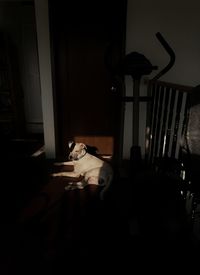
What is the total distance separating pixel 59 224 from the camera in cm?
168

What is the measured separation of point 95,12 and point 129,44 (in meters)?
0.54

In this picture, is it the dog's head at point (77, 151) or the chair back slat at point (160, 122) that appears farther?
the dog's head at point (77, 151)

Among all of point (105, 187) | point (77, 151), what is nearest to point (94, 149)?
point (77, 151)

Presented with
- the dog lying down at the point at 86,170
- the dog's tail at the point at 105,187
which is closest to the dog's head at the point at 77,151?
the dog lying down at the point at 86,170

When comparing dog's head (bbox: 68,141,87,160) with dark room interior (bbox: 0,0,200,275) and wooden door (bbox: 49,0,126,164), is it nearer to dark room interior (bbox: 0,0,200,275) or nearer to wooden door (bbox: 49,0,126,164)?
dark room interior (bbox: 0,0,200,275)

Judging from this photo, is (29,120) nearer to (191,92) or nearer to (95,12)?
(95,12)

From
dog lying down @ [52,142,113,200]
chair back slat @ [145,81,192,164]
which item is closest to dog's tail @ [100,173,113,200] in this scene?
dog lying down @ [52,142,113,200]

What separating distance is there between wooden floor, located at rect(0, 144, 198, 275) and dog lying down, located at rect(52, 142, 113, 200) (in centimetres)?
Result: 18

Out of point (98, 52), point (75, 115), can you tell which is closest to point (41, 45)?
point (98, 52)

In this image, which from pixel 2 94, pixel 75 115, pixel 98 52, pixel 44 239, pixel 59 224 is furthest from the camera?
pixel 2 94

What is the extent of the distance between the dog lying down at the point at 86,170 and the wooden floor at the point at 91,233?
0.18 m

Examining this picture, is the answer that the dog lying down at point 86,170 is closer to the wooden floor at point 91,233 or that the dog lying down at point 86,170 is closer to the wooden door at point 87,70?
the wooden floor at point 91,233

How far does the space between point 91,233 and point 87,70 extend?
6.29 feet

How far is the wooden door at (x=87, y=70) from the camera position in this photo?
8.01 feet
